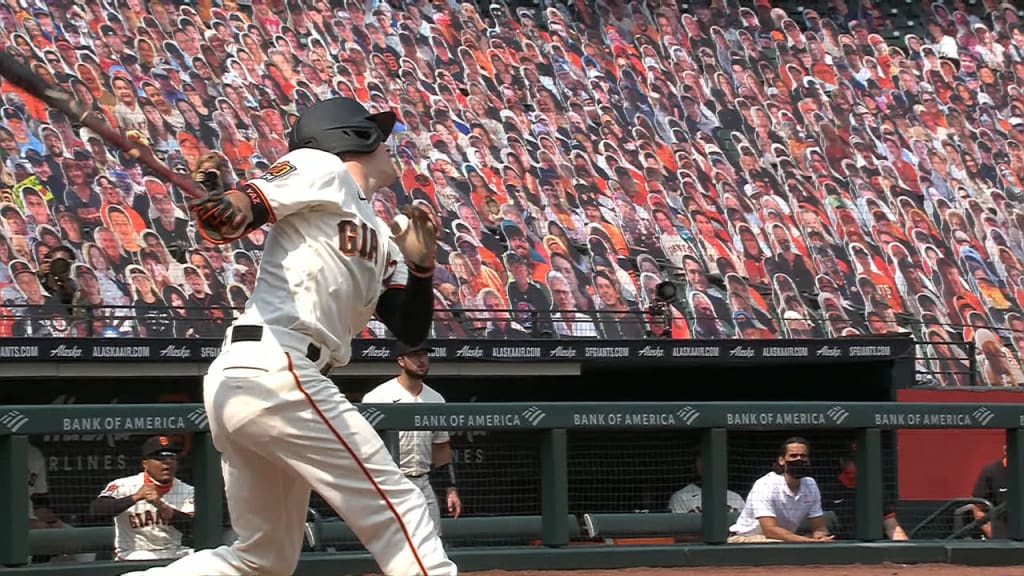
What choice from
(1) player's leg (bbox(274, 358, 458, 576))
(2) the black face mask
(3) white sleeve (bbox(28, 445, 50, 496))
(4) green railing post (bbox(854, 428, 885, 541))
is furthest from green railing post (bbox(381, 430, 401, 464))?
(1) player's leg (bbox(274, 358, 458, 576))

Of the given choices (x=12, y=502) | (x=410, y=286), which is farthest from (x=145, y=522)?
(x=410, y=286)

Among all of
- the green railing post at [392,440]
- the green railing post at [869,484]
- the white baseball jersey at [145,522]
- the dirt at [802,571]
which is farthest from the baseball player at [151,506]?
the green railing post at [869,484]

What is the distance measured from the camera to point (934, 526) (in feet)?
26.6

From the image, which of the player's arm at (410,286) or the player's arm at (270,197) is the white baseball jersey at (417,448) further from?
the player's arm at (270,197)

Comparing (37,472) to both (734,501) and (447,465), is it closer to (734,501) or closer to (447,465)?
(447,465)

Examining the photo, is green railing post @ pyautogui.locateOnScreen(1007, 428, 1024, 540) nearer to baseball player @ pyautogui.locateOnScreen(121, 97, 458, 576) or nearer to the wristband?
the wristband

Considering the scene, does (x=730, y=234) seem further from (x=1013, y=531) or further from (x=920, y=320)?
(x=1013, y=531)

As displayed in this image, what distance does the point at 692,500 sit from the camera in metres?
7.62

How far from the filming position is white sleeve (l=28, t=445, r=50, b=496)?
21.1ft

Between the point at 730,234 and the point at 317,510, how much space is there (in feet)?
30.0

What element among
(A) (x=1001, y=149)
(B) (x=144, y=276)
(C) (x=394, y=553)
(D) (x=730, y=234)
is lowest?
(C) (x=394, y=553)

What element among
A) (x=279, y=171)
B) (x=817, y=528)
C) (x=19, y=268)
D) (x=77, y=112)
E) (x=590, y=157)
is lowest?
(x=817, y=528)

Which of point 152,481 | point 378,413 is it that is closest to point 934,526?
point 378,413

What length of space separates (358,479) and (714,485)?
12.0 ft
